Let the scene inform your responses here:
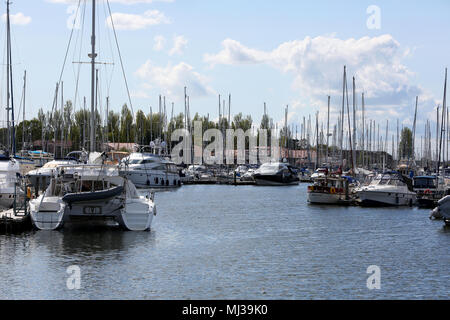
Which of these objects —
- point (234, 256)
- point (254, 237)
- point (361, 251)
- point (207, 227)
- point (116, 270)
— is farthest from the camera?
point (207, 227)

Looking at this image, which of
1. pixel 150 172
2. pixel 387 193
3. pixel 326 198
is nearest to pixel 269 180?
pixel 150 172

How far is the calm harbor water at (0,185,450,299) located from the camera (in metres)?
23.8

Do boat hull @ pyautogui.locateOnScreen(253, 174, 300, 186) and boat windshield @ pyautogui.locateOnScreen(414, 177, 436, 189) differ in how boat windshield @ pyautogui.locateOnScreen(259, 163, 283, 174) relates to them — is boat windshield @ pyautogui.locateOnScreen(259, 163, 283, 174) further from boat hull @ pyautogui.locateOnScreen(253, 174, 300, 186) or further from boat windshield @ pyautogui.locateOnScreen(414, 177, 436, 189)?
boat windshield @ pyautogui.locateOnScreen(414, 177, 436, 189)

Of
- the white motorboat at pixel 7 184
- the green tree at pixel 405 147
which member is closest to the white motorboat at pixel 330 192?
the white motorboat at pixel 7 184

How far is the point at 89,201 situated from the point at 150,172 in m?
52.7

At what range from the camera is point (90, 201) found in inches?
1361

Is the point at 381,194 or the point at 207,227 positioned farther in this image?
the point at 381,194

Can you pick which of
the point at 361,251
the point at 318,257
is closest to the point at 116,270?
the point at 318,257

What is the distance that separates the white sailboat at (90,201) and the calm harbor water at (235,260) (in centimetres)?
76

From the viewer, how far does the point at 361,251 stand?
3325 cm

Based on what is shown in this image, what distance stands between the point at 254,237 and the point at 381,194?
2320 cm

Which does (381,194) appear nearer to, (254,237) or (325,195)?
(325,195)

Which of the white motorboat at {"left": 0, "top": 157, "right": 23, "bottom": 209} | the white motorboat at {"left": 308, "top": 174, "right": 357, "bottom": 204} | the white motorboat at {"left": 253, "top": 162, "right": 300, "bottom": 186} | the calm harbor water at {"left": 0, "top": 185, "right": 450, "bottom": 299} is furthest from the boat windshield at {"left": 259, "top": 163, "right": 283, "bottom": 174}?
the white motorboat at {"left": 0, "top": 157, "right": 23, "bottom": 209}

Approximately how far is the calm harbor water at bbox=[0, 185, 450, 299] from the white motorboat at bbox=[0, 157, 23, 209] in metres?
6.45
